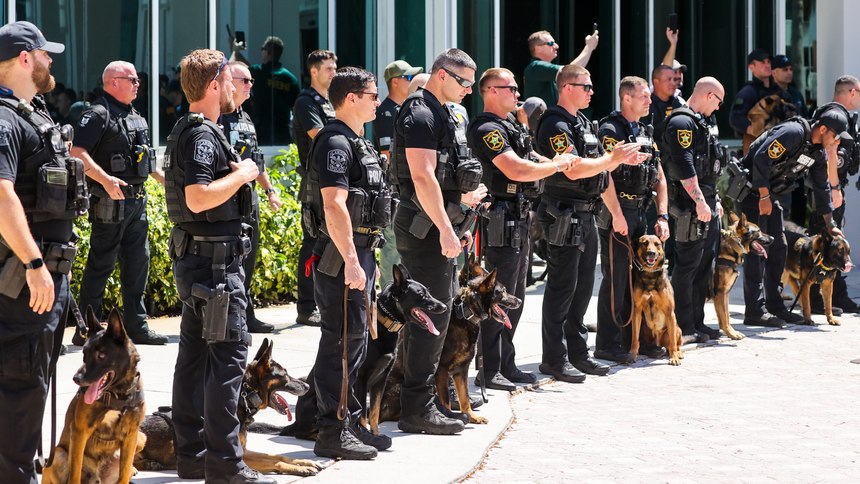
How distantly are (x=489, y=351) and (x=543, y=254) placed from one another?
2252 millimetres

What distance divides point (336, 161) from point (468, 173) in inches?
50.2

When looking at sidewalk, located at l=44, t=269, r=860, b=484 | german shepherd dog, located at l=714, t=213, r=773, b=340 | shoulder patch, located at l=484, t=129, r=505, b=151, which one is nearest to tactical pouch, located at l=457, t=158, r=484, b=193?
shoulder patch, located at l=484, t=129, r=505, b=151

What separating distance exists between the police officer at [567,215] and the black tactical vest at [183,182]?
3428 mm

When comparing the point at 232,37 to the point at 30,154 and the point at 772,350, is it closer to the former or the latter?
the point at 772,350

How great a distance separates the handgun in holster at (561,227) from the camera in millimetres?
8641

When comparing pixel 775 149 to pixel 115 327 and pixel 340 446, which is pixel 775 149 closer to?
pixel 340 446

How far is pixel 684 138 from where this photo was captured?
32.7ft

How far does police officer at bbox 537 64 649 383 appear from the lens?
28.3 feet

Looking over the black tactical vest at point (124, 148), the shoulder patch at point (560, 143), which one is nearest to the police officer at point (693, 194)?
the shoulder patch at point (560, 143)

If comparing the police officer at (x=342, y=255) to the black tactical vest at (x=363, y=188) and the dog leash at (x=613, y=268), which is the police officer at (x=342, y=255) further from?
the dog leash at (x=613, y=268)

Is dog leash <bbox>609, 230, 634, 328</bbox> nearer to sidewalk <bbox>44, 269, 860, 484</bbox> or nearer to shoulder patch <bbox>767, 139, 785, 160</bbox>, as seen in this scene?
sidewalk <bbox>44, 269, 860, 484</bbox>

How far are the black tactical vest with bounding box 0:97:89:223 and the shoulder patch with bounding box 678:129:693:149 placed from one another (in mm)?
5998

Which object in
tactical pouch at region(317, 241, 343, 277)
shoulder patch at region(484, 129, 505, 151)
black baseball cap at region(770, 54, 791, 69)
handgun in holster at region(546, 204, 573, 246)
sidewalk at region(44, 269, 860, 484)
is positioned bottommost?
sidewalk at region(44, 269, 860, 484)

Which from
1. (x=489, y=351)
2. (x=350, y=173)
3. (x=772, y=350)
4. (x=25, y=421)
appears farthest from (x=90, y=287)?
(x=772, y=350)
